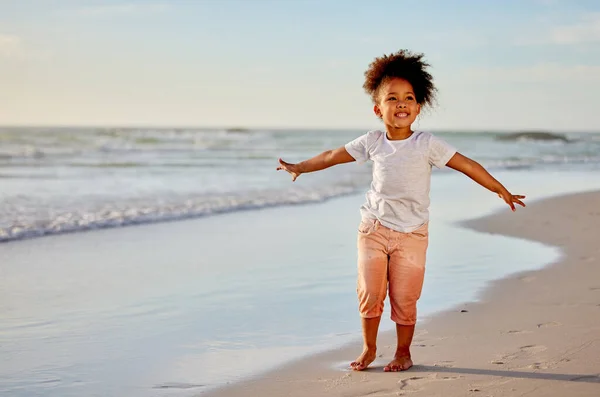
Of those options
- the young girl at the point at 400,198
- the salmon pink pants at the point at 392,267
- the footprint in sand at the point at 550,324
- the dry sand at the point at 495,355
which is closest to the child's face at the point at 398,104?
the young girl at the point at 400,198

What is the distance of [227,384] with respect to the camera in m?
3.62

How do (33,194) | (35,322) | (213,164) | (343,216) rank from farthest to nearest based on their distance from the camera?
(213,164) → (33,194) → (343,216) → (35,322)

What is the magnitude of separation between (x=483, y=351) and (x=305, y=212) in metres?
6.85

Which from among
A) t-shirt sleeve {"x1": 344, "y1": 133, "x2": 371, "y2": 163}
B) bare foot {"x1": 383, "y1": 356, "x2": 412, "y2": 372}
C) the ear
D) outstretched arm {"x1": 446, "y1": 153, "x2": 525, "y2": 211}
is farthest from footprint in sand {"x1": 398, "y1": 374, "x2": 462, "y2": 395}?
the ear

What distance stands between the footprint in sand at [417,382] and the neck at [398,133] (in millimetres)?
1200

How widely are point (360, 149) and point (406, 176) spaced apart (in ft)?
1.00

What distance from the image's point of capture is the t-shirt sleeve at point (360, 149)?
3971 mm

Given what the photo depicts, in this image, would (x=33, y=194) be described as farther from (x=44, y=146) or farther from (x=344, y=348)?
A: (x=44, y=146)

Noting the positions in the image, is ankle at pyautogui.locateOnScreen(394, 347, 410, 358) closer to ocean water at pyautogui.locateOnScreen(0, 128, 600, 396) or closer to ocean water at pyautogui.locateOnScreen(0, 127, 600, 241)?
ocean water at pyautogui.locateOnScreen(0, 128, 600, 396)

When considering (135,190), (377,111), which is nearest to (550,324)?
(377,111)

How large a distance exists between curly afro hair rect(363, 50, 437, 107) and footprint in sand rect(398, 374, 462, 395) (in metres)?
1.39

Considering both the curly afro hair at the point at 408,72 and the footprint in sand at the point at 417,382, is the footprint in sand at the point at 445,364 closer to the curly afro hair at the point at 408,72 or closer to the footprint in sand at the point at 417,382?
the footprint in sand at the point at 417,382

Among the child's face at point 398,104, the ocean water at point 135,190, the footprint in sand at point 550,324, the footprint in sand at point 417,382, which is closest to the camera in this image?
the footprint in sand at point 417,382

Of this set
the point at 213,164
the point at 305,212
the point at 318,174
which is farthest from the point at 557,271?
the point at 213,164
